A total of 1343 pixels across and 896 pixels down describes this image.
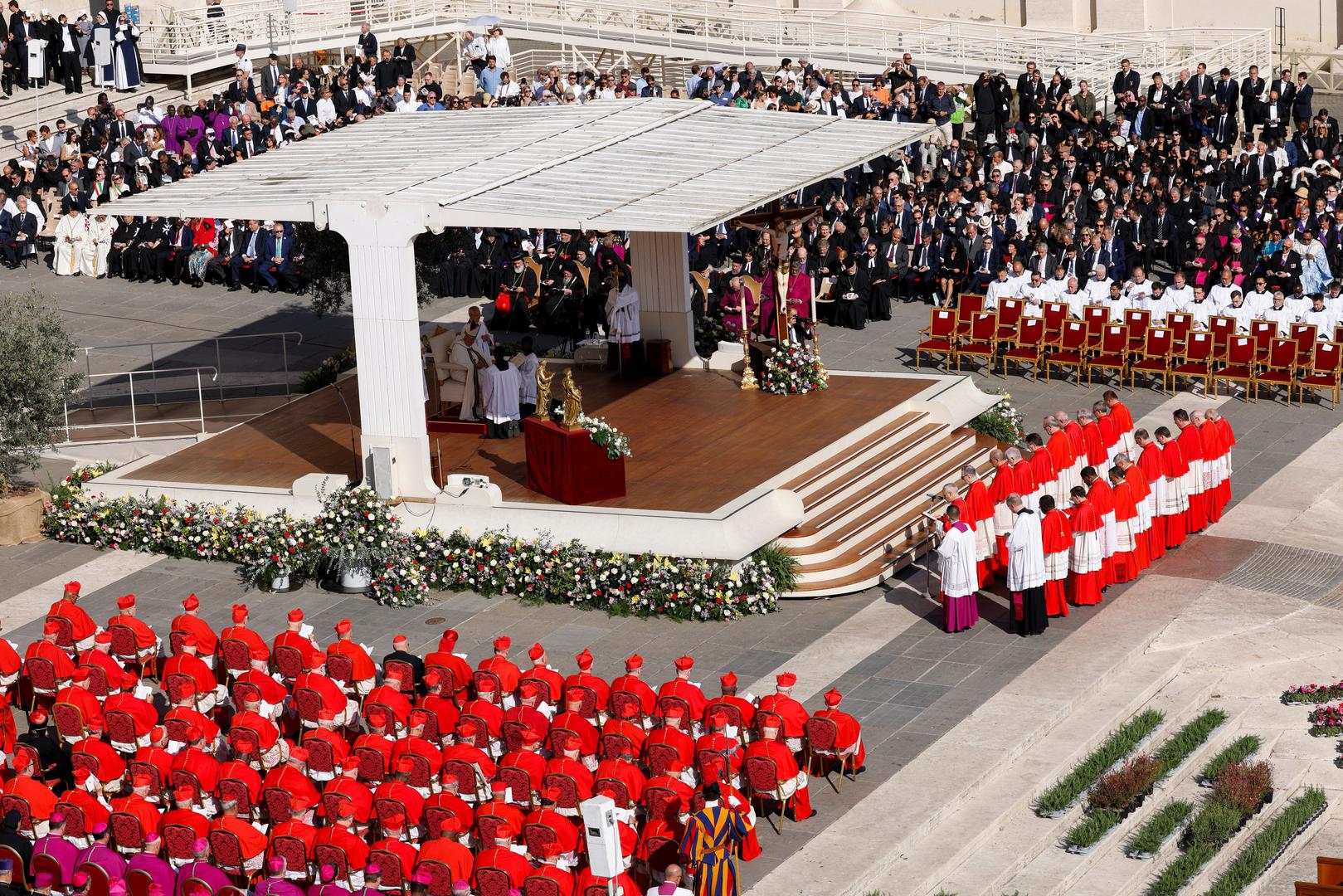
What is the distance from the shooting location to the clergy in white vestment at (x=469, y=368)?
23797mm

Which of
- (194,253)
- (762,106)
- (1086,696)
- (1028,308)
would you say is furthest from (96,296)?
(1086,696)

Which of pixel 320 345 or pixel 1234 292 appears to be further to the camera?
pixel 320 345

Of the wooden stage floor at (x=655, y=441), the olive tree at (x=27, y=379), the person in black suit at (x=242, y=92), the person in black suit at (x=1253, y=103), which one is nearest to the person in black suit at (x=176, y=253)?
the person in black suit at (x=242, y=92)

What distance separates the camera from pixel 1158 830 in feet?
51.3

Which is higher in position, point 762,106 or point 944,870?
point 762,106

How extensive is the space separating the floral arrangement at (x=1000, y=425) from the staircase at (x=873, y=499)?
188mm

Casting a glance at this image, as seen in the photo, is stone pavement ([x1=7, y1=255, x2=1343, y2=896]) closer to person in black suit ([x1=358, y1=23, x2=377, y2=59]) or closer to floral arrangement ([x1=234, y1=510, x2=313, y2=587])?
floral arrangement ([x1=234, y1=510, x2=313, y2=587])

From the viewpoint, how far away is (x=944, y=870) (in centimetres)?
1518

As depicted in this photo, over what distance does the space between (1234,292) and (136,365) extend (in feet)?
46.5

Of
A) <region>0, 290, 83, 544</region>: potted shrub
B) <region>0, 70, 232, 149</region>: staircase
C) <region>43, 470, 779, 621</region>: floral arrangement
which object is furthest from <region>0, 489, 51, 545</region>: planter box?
<region>0, 70, 232, 149</region>: staircase

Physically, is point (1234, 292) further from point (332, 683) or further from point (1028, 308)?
point (332, 683)

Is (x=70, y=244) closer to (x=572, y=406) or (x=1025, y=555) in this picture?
(x=572, y=406)

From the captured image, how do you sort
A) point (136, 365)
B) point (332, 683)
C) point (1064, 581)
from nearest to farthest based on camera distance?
1. point (332, 683)
2. point (1064, 581)
3. point (136, 365)

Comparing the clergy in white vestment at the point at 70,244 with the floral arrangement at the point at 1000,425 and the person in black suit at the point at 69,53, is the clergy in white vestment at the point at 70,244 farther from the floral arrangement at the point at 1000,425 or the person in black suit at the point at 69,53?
the floral arrangement at the point at 1000,425
